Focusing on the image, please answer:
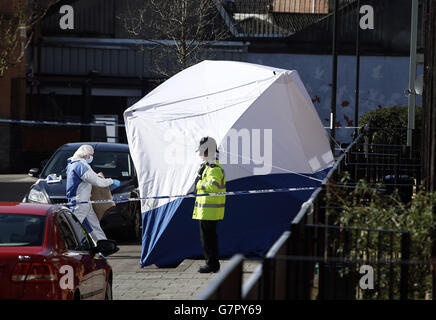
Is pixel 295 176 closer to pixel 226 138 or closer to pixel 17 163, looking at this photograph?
pixel 226 138

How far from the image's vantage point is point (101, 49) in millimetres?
39125

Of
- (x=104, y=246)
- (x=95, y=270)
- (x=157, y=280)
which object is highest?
(x=104, y=246)

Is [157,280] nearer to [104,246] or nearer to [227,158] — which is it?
[227,158]

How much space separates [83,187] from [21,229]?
5.82 m

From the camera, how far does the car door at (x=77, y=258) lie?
7625mm

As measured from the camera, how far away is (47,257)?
718 cm

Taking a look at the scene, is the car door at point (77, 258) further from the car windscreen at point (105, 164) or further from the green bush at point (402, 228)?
the car windscreen at point (105, 164)

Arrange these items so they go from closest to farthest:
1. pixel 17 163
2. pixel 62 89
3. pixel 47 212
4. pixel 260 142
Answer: pixel 47 212
pixel 260 142
pixel 17 163
pixel 62 89

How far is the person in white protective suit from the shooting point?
13.5 m

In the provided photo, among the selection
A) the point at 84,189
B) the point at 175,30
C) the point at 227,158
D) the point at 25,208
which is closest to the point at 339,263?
the point at 25,208

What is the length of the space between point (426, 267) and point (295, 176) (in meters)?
6.33

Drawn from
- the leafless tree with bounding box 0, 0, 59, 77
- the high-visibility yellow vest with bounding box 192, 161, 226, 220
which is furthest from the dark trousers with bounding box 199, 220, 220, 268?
the leafless tree with bounding box 0, 0, 59, 77

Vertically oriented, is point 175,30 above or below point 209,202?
Answer: above
